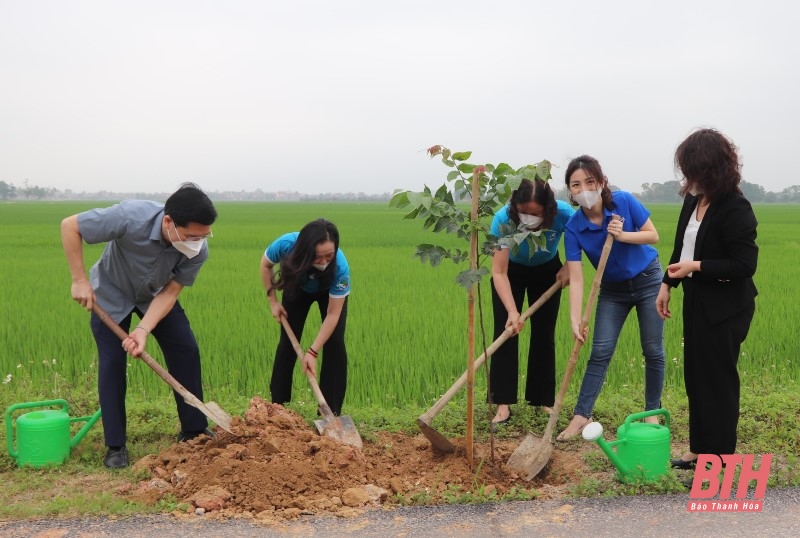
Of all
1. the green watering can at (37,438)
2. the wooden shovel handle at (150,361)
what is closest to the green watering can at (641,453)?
the wooden shovel handle at (150,361)

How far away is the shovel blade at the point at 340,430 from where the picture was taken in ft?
13.3

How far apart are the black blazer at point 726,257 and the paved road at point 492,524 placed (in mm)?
904

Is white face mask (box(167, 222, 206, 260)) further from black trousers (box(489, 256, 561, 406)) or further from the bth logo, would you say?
the bth logo

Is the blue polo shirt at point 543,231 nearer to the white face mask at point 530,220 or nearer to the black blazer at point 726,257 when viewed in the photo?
the white face mask at point 530,220

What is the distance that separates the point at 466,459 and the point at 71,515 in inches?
73.1

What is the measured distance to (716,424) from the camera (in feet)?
11.9

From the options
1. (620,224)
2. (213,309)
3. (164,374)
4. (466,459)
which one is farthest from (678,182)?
(213,309)

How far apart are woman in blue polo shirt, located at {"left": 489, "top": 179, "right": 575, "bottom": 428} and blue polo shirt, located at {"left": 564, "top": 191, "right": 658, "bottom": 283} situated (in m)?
0.14

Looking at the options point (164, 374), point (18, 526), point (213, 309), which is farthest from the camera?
point (213, 309)

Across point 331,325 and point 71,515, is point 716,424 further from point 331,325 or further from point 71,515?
point 71,515

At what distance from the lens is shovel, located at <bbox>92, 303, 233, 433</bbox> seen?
3744 mm

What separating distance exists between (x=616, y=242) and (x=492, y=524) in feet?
5.65

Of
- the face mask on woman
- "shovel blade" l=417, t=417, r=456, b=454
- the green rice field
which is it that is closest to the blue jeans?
the face mask on woman

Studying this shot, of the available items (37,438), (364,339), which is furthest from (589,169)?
(364,339)
